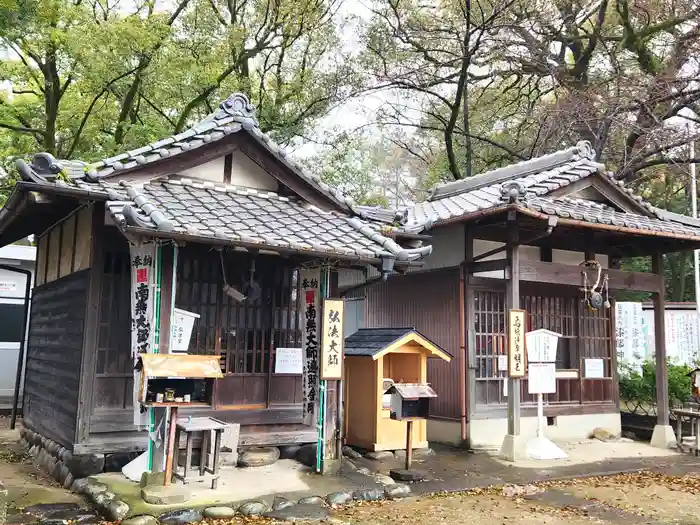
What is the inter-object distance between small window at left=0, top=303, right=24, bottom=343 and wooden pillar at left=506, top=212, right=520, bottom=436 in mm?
13376

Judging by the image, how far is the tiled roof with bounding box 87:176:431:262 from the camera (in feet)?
24.2

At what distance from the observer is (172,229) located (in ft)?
23.0

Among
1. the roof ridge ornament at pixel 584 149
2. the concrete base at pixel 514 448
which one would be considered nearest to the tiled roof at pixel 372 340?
the concrete base at pixel 514 448

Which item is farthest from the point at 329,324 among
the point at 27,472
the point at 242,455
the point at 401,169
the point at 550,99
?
the point at 401,169

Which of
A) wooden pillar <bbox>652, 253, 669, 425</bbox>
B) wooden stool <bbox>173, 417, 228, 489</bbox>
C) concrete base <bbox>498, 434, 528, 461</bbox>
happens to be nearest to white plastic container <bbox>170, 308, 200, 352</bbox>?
wooden stool <bbox>173, 417, 228, 489</bbox>

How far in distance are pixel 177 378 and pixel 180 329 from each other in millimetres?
833

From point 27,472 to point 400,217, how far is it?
7155 millimetres

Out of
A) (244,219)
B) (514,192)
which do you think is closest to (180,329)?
(244,219)

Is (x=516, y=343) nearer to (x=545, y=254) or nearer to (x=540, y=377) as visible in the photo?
(x=540, y=377)

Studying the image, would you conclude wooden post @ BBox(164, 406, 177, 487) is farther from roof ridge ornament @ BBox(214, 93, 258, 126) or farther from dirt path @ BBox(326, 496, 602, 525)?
roof ridge ornament @ BBox(214, 93, 258, 126)

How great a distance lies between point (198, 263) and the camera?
363 inches

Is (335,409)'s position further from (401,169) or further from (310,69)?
(401,169)

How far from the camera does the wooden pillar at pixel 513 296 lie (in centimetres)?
1073

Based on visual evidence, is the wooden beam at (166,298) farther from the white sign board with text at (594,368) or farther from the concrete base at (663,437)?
the concrete base at (663,437)
